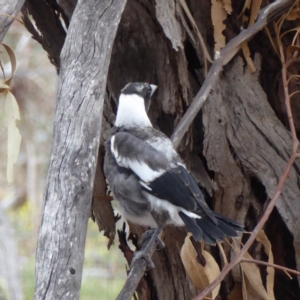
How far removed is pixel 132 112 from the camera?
168 centimetres

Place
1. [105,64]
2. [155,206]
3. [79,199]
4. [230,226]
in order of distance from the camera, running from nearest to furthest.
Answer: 1. [79,199]
2. [105,64]
3. [230,226]
4. [155,206]

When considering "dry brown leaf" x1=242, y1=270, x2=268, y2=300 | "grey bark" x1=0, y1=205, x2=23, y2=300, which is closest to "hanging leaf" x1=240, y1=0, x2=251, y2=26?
"dry brown leaf" x1=242, y1=270, x2=268, y2=300

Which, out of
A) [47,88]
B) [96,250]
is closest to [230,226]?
[96,250]

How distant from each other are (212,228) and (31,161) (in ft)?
9.97

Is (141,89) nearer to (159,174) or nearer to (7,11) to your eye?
(159,174)

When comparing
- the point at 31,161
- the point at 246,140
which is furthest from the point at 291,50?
the point at 31,161

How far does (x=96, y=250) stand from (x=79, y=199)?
10.3 feet

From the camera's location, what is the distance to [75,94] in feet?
3.89

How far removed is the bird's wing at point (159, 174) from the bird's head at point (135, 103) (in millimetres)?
104

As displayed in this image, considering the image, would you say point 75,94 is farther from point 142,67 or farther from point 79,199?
point 142,67

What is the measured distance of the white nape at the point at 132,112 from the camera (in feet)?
5.49

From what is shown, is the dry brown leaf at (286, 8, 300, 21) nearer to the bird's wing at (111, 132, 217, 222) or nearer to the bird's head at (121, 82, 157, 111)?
the bird's head at (121, 82, 157, 111)

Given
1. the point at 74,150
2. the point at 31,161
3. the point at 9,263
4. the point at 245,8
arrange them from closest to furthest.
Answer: the point at 74,150 < the point at 245,8 < the point at 9,263 < the point at 31,161

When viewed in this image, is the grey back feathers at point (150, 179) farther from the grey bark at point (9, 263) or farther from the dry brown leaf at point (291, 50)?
the grey bark at point (9, 263)
